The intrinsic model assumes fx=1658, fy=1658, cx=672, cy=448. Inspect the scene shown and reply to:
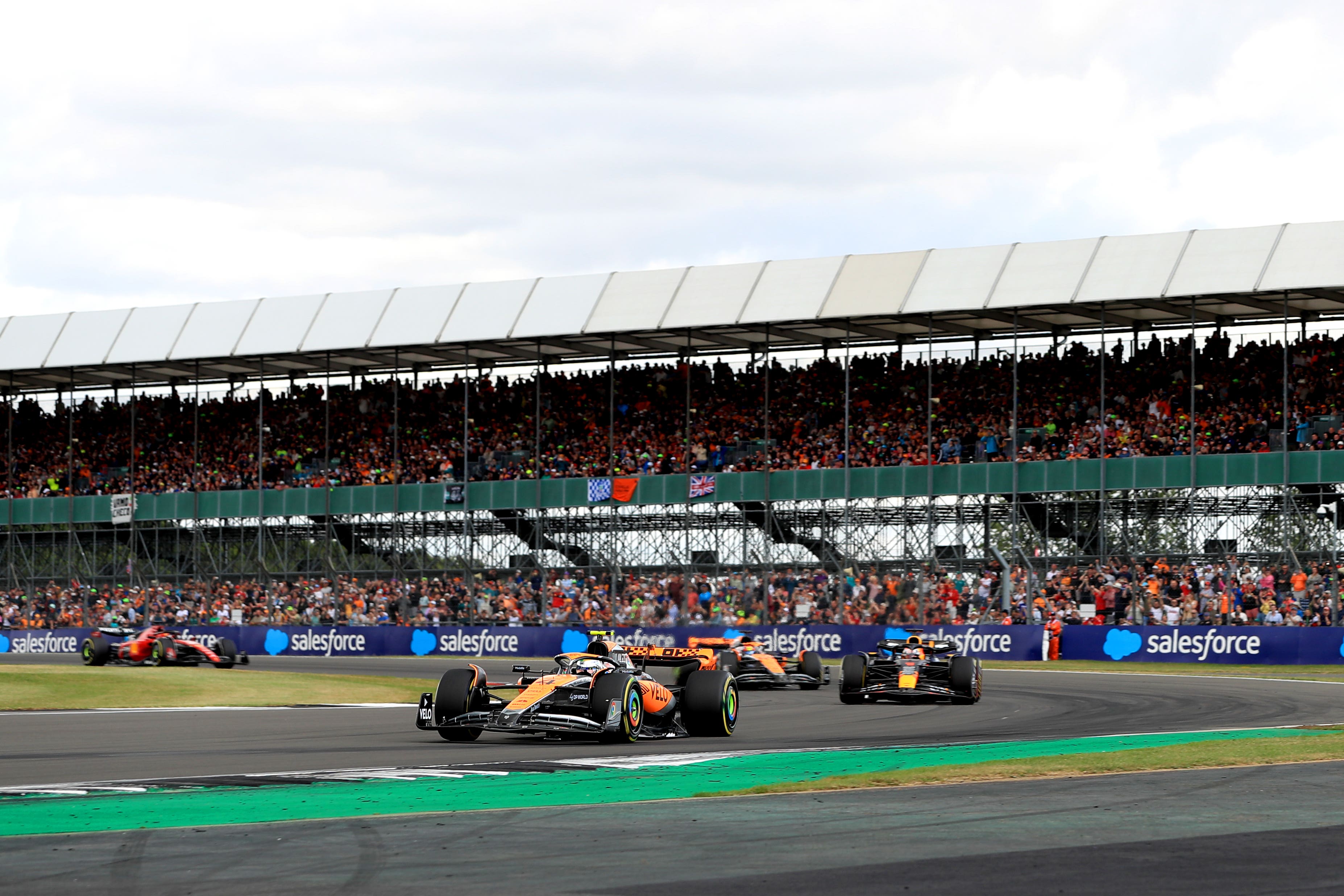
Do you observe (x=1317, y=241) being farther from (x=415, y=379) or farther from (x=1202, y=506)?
(x=415, y=379)

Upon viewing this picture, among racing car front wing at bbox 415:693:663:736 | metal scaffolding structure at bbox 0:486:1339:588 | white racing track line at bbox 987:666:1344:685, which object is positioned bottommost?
white racing track line at bbox 987:666:1344:685

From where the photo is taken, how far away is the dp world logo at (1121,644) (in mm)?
37188

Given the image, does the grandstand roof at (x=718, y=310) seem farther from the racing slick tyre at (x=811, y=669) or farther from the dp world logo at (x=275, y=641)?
the racing slick tyre at (x=811, y=669)

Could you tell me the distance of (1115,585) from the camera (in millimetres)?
38719

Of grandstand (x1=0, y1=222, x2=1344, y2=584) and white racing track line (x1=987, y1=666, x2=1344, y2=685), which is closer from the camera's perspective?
white racing track line (x1=987, y1=666, x2=1344, y2=685)

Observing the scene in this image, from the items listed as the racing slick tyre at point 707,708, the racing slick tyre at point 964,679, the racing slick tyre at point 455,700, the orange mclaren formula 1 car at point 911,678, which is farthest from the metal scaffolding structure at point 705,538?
the racing slick tyre at point 455,700

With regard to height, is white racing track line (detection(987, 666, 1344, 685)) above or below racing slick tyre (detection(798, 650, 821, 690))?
below

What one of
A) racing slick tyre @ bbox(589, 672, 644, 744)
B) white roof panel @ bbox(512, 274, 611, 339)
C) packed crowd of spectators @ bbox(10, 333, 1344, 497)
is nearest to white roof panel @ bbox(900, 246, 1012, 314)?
packed crowd of spectators @ bbox(10, 333, 1344, 497)

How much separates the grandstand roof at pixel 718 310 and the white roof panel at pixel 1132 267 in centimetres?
4

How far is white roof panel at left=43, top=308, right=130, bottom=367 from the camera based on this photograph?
55719 millimetres

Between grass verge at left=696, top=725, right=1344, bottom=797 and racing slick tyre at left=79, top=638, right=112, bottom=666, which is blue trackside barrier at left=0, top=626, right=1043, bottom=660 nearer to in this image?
racing slick tyre at left=79, top=638, right=112, bottom=666

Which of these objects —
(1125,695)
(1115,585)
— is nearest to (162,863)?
(1125,695)

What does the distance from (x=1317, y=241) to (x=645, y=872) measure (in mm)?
37689

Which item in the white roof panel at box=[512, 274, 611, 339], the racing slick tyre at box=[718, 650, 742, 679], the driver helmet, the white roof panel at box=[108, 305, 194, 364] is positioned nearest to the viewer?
the driver helmet
